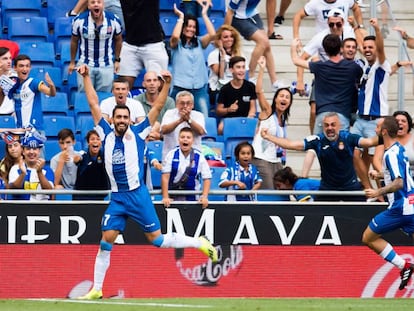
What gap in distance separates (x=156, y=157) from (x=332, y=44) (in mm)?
2590

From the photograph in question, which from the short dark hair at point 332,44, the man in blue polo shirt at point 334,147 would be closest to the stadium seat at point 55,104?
the man in blue polo shirt at point 334,147

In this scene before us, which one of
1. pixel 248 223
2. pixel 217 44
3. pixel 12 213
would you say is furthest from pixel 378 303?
pixel 217 44

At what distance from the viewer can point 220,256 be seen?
579 inches

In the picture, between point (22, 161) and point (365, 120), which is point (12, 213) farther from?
point (365, 120)

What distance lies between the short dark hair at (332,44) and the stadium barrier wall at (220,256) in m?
2.07

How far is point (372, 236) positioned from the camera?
13938 mm

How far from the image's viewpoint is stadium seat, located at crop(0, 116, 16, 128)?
15797 millimetres

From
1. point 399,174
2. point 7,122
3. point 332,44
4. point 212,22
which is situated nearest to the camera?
point 399,174

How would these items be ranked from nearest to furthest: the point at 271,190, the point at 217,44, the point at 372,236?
the point at 372,236 → the point at 271,190 → the point at 217,44

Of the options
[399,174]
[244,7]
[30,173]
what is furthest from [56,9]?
[399,174]

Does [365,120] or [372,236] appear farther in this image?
[365,120]

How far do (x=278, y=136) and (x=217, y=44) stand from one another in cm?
216

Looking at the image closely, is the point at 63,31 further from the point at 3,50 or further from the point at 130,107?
the point at 130,107

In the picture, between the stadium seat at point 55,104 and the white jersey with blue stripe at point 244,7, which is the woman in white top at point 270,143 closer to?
the white jersey with blue stripe at point 244,7
